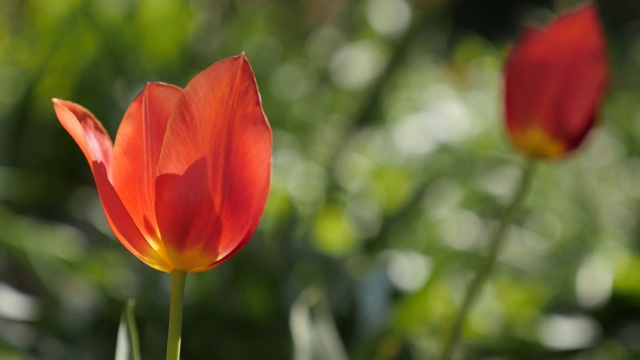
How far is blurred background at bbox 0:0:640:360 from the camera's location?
1018mm

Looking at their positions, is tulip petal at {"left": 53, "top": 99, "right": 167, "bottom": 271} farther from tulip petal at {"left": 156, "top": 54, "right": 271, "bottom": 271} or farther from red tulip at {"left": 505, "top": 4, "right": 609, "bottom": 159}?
red tulip at {"left": 505, "top": 4, "right": 609, "bottom": 159}

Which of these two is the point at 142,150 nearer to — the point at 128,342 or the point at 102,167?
the point at 102,167

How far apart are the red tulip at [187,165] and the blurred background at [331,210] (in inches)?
12.8

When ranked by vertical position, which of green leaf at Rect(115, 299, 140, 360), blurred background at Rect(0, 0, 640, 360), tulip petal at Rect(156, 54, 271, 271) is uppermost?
tulip petal at Rect(156, 54, 271, 271)

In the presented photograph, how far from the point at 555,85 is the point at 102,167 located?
0.42 m

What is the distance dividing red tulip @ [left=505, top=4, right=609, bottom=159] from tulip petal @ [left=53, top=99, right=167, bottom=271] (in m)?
0.38

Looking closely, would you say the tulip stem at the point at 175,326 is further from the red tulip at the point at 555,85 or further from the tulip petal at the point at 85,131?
the red tulip at the point at 555,85

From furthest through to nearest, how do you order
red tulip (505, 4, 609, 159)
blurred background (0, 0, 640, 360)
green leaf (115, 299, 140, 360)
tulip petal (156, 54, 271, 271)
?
blurred background (0, 0, 640, 360)
red tulip (505, 4, 609, 159)
green leaf (115, 299, 140, 360)
tulip petal (156, 54, 271, 271)

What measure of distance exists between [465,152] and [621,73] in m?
1.47

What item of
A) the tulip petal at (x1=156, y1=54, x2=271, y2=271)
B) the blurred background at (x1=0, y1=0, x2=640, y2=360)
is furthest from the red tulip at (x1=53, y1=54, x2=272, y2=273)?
the blurred background at (x1=0, y1=0, x2=640, y2=360)

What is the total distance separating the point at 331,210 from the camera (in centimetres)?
119

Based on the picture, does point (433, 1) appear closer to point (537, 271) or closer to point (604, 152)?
point (604, 152)

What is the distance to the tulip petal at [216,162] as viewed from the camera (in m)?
0.37

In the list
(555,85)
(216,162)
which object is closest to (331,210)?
(555,85)
